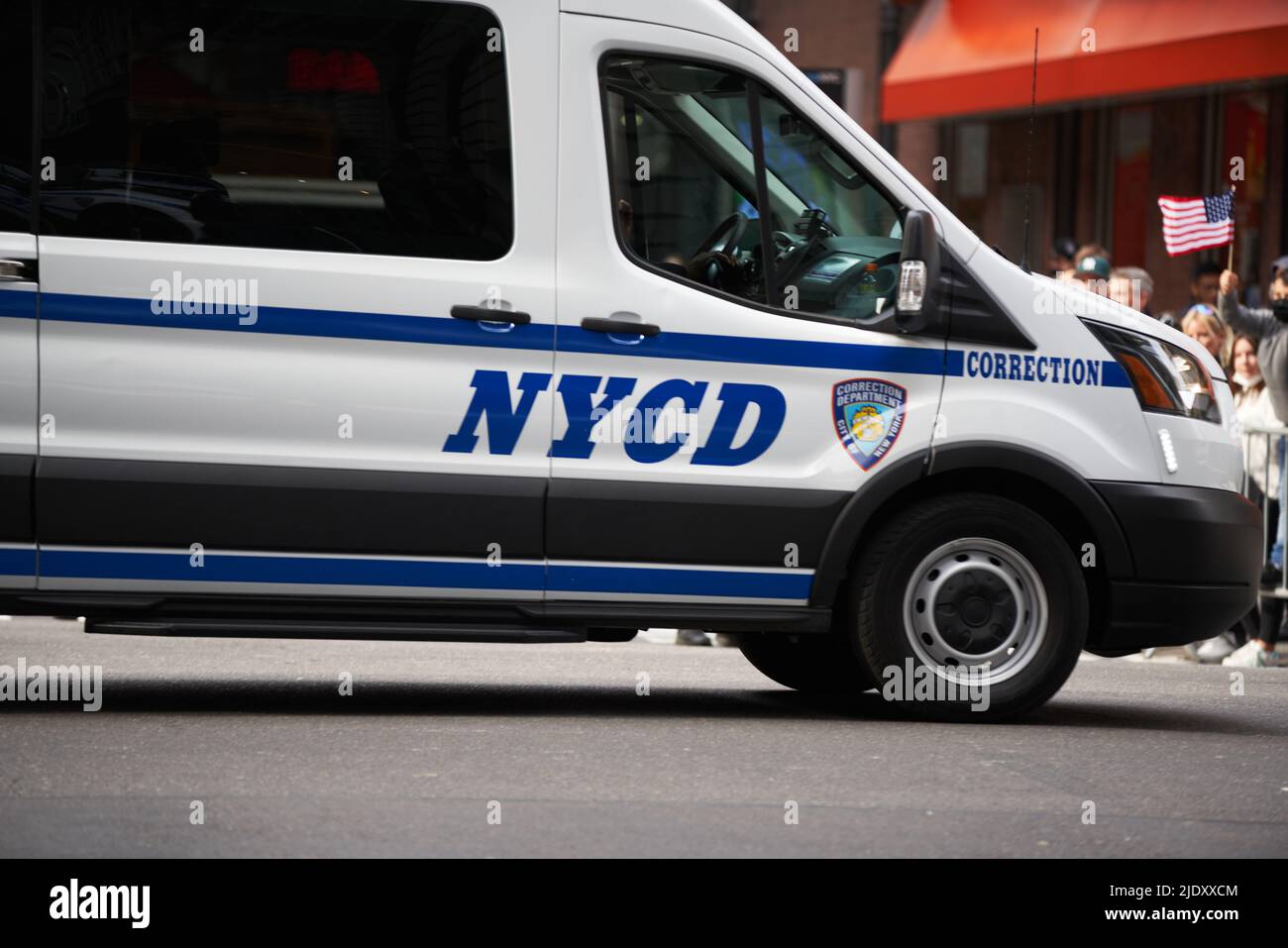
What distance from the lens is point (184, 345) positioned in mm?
6492

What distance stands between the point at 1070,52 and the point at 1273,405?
246 inches

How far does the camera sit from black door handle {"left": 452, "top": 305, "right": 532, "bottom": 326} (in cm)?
659

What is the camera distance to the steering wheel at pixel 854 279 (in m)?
6.96

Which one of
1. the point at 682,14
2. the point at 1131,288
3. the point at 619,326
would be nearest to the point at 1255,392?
the point at 1131,288

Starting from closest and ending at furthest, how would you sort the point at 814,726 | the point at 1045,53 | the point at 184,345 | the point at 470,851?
1. the point at 470,851
2. the point at 184,345
3. the point at 814,726
4. the point at 1045,53

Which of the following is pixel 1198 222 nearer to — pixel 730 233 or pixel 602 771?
pixel 730 233

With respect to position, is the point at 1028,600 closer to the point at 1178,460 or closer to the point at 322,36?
the point at 1178,460

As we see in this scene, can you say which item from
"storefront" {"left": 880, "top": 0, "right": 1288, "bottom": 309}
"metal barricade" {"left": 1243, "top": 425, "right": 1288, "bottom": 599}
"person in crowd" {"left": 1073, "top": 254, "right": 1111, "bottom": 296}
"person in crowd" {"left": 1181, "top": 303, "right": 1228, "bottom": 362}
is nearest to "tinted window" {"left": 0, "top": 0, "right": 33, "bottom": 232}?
"person in crowd" {"left": 1073, "top": 254, "right": 1111, "bottom": 296}

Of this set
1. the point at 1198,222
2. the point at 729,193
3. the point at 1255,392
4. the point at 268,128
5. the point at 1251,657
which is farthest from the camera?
the point at 1198,222

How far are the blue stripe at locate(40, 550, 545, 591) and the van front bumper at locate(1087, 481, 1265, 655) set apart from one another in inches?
80.1

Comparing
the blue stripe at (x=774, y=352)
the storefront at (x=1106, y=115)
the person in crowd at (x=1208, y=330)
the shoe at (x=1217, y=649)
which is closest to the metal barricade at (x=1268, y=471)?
the shoe at (x=1217, y=649)

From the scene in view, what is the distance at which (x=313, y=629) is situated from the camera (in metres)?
6.61

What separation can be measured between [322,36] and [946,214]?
2215mm

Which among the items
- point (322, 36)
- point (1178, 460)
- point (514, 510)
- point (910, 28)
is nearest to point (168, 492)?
point (514, 510)
